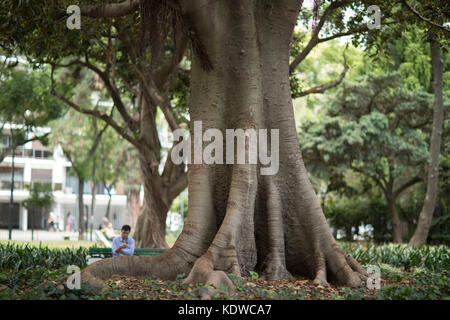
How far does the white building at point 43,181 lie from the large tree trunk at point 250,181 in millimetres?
40683

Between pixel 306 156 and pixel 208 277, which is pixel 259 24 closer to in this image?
pixel 208 277

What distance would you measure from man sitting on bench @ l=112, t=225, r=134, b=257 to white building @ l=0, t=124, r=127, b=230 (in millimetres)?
38457

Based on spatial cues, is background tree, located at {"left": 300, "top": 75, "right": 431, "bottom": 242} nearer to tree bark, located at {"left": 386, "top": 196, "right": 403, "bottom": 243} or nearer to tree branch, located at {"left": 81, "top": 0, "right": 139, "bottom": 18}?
tree bark, located at {"left": 386, "top": 196, "right": 403, "bottom": 243}

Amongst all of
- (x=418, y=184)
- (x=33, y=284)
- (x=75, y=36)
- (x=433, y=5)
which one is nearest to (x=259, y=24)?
(x=433, y=5)

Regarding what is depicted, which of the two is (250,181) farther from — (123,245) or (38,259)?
(38,259)

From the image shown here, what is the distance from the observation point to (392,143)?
20312 millimetres

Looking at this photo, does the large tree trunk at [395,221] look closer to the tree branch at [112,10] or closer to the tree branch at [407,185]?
the tree branch at [407,185]

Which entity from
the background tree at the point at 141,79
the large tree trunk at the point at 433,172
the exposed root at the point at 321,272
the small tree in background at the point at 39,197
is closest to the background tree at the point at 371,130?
the large tree trunk at the point at 433,172

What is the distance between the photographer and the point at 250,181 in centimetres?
727

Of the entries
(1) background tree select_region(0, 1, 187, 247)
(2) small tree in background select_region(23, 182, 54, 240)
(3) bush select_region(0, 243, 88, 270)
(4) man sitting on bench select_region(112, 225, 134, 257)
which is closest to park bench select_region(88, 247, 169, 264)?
(3) bush select_region(0, 243, 88, 270)

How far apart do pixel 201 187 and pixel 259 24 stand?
2.92 metres

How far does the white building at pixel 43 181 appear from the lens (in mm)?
47250

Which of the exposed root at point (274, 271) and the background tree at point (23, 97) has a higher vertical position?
the background tree at point (23, 97)

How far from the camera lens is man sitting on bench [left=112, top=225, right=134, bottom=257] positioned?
9.30 metres
